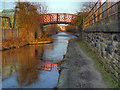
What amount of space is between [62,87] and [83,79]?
99cm

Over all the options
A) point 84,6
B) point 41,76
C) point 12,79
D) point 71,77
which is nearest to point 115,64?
point 71,77

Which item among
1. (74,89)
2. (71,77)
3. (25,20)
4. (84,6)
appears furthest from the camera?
(84,6)

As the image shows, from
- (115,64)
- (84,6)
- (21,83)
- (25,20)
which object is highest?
(84,6)

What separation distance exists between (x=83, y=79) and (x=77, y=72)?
90 cm

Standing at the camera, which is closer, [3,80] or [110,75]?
[110,75]

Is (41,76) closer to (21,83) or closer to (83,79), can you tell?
(21,83)

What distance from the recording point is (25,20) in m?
22.2

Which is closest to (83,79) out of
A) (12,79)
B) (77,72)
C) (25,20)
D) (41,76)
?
(77,72)

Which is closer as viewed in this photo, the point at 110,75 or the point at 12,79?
the point at 110,75

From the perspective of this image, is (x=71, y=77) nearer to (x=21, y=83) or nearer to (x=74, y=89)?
(x=74, y=89)

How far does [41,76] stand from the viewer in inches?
257

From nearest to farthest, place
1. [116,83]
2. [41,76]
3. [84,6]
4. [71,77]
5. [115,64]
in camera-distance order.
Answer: [116,83], [115,64], [71,77], [41,76], [84,6]

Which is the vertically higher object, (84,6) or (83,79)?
(84,6)

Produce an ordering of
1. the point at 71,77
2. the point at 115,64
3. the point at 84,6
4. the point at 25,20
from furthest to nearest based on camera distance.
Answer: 1. the point at 84,6
2. the point at 25,20
3. the point at 71,77
4. the point at 115,64
